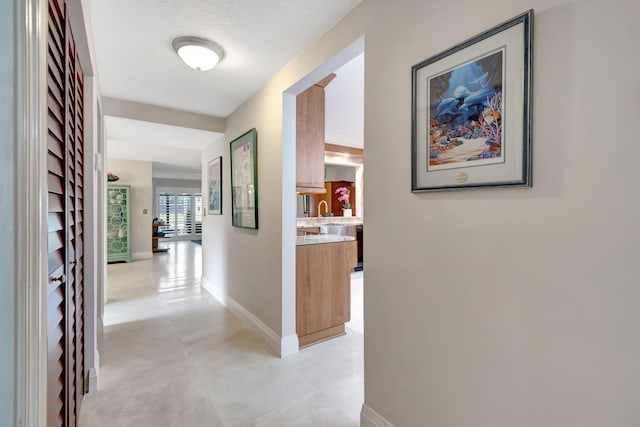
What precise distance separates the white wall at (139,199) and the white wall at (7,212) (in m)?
7.28

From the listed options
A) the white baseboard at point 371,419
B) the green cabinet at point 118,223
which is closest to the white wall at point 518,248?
the white baseboard at point 371,419

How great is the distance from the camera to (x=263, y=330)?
2.67 meters

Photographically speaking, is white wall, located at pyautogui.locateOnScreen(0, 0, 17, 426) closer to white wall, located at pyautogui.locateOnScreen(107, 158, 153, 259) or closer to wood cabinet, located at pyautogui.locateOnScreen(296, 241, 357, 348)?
wood cabinet, located at pyautogui.locateOnScreen(296, 241, 357, 348)

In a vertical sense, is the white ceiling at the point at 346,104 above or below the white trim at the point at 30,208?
above

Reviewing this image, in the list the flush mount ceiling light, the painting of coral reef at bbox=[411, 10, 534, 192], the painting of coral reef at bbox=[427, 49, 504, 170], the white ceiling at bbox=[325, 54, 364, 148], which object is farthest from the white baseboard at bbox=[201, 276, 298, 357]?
the white ceiling at bbox=[325, 54, 364, 148]

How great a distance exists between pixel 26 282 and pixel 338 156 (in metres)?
5.60

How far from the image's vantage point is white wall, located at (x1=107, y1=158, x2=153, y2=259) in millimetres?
6758

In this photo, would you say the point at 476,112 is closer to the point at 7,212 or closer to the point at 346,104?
the point at 7,212

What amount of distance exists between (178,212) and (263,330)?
9.76 m

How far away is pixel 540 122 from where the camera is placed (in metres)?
0.95

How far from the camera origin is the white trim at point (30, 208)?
504mm

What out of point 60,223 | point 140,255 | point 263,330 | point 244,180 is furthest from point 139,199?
point 60,223

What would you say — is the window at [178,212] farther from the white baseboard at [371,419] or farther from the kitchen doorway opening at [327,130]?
the white baseboard at [371,419]

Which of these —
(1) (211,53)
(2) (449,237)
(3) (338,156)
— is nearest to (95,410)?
(2) (449,237)
